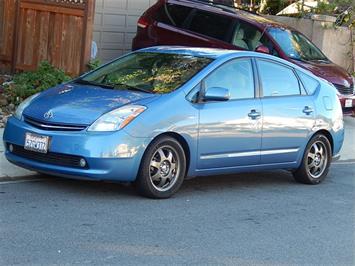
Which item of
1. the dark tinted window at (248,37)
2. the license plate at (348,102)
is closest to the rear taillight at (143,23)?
the dark tinted window at (248,37)

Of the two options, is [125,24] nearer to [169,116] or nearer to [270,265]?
[169,116]

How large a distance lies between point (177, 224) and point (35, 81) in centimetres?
565

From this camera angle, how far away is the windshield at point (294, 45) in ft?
45.1

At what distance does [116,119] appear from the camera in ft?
22.7

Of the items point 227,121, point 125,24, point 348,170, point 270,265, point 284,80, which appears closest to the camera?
point 270,265

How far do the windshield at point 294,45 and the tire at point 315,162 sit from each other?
491cm

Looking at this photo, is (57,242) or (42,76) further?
(42,76)

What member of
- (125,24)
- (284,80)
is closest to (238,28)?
(125,24)

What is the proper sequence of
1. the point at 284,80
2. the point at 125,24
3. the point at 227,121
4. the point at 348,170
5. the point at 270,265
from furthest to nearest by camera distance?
the point at 125,24
the point at 348,170
the point at 284,80
the point at 227,121
the point at 270,265

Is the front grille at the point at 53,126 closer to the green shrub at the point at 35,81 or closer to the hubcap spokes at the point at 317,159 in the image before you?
the hubcap spokes at the point at 317,159

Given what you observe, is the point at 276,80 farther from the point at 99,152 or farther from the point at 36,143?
the point at 36,143

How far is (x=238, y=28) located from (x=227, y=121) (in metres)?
6.57

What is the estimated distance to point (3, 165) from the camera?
26.8 ft

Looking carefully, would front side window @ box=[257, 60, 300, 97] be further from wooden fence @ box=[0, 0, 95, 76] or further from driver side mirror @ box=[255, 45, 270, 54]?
driver side mirror @ box=[255, 45, 270, 54]
